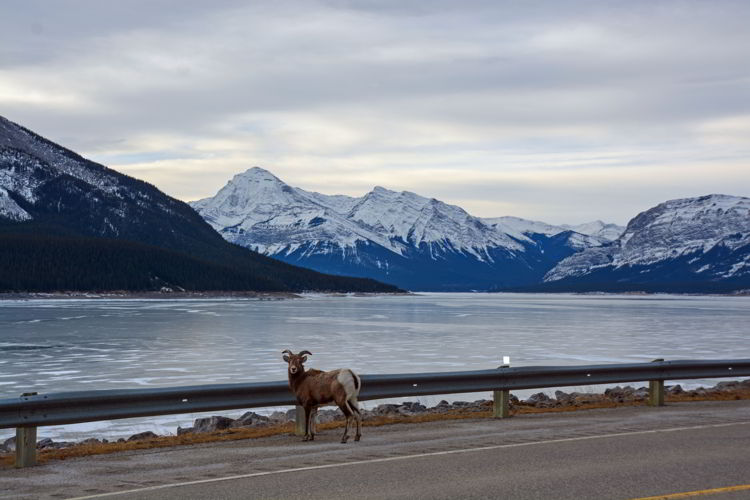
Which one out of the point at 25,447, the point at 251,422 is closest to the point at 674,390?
the point at 251,422

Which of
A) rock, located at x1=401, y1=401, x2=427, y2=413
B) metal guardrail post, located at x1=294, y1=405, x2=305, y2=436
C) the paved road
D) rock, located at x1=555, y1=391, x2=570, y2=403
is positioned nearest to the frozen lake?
rock, located at x1=555, y1=391, x2=570, y2=403

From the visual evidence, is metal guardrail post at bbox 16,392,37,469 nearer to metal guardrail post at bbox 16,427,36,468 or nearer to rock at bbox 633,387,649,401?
metal guardrail post at bbox 16,427,36,468

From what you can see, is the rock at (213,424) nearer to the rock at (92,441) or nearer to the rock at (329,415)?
the rock at (92,441)

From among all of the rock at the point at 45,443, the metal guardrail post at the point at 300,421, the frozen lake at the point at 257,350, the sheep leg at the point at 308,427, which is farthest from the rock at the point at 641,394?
the rock at the point at 45,443

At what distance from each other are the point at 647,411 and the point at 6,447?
12.1 m

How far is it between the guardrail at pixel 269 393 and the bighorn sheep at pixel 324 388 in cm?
70

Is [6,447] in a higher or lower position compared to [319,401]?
lower

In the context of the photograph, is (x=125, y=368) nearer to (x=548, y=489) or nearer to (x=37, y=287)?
(x=548, y=489)

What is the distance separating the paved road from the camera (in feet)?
34.5

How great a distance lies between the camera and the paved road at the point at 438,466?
1052 centimetres

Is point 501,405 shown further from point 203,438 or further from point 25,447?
point 25,447

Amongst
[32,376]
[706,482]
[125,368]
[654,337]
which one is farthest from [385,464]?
[654,337]

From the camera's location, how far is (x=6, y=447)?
17969 millimetres

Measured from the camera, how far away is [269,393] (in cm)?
1499
